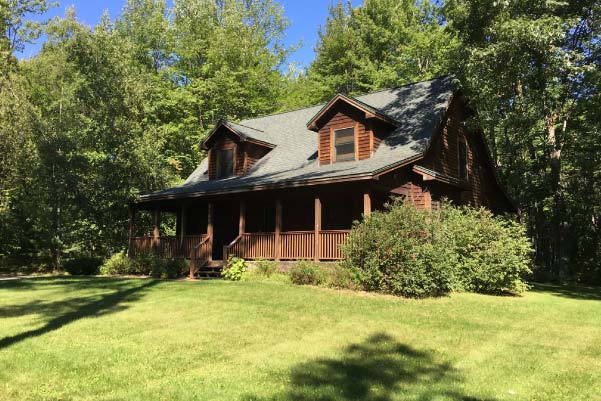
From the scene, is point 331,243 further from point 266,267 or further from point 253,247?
point 253,247

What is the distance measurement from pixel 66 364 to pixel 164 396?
1.95 meters

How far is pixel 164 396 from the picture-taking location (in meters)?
4.87

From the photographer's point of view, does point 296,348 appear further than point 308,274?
No

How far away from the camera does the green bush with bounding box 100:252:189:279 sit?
59.2 feet

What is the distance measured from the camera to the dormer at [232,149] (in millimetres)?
21625

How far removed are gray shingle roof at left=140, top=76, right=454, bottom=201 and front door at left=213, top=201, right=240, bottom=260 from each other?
1.59 meters

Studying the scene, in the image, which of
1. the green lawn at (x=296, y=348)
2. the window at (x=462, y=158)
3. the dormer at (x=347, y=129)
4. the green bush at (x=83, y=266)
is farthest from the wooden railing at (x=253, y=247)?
the window at (x=462, y=158)

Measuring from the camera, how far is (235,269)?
53.8ft

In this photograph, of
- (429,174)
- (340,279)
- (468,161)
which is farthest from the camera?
(468,161)

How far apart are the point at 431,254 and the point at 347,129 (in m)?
7.81

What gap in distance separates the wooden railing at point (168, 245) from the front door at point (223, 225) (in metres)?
2.55

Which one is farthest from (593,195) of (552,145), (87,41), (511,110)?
(87,41)

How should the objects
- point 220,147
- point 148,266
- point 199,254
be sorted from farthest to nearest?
point 220,147
point 148,266
point 199,254

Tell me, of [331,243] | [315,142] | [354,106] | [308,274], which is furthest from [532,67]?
[308,274]
